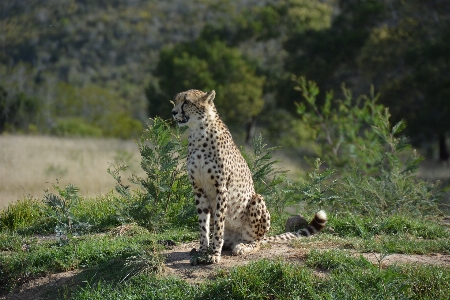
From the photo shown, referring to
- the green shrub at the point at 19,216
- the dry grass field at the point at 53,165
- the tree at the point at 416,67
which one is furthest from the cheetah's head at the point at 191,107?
the tree at the point at 416,67

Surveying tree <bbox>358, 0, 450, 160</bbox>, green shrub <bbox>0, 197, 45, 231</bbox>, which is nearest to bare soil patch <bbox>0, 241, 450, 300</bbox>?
green shrub <bbox>0, 197, 45, 231</bbox>

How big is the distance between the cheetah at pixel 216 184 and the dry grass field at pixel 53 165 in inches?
120

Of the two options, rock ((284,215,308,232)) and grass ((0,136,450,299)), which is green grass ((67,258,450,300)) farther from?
rock ((284,215,308,232))

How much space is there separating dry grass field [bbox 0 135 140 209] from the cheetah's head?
3218 mm

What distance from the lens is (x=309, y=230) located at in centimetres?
617

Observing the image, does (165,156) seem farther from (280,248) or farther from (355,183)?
(355,183)

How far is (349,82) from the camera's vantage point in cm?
2286

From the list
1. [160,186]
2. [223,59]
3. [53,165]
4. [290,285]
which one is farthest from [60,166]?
[223,59]

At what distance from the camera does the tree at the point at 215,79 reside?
27.8m

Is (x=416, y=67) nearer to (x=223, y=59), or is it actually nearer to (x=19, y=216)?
(x=223, y=59)

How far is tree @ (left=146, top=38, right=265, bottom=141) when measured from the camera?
27766 mm

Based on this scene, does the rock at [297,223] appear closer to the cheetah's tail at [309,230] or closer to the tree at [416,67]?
the cheetah's tail at [309,230]

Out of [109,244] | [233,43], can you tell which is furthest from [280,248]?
[233,43]

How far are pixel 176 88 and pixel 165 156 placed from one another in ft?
70.5
